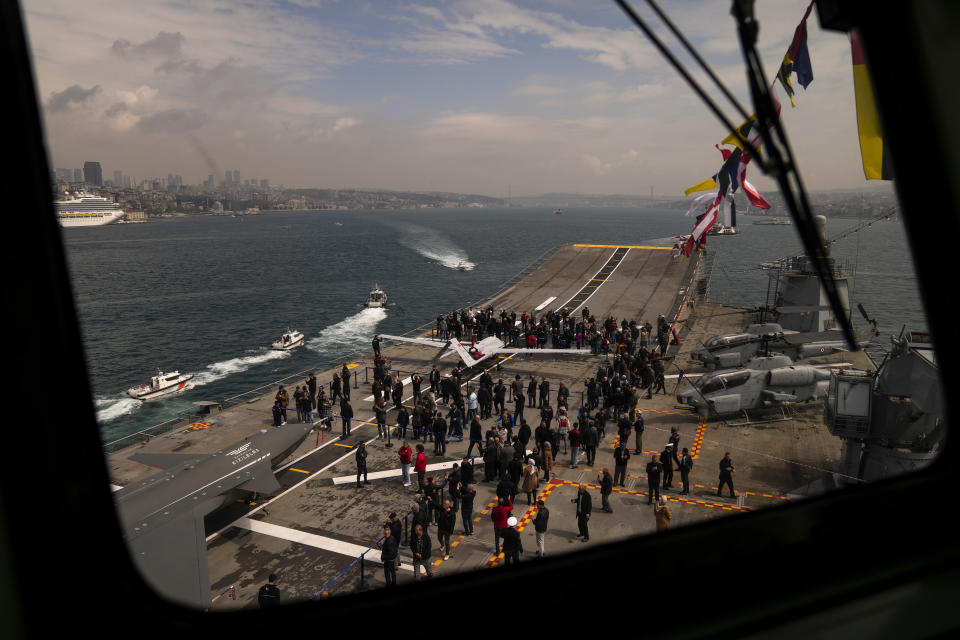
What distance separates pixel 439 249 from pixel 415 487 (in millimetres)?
88652

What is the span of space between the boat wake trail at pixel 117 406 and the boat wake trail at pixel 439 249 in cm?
5330

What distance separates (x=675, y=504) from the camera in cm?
1351

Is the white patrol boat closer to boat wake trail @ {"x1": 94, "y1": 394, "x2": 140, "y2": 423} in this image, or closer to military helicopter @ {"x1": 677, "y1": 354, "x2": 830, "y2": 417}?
boat wake trail @ {"x1": 94, "y1": 394, "x2": 140, "y2": 423}

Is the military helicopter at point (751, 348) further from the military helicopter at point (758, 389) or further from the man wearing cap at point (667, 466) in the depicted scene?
the man wearing cap at point (667, 466)

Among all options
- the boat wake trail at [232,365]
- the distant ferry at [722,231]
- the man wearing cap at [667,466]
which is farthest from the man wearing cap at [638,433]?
the boat wake trail at [232,365]

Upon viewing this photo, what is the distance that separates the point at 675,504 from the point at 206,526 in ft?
35.5

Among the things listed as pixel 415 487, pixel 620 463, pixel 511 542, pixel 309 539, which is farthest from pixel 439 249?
pixel 511 542

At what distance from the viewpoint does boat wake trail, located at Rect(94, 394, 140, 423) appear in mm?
25453

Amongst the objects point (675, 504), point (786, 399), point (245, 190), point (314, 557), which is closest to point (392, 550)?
point (314, 557)

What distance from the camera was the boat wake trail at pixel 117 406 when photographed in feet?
83.5

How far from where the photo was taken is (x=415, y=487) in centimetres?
1461

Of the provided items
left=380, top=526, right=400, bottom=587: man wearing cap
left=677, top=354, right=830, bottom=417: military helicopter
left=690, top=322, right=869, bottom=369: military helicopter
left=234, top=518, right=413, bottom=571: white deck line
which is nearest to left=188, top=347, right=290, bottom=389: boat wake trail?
left=234, top=518, right=413, bottom=571: white deck line

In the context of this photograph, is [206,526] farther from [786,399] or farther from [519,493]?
[786,399]

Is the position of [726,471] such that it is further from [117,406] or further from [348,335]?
[348,335]
